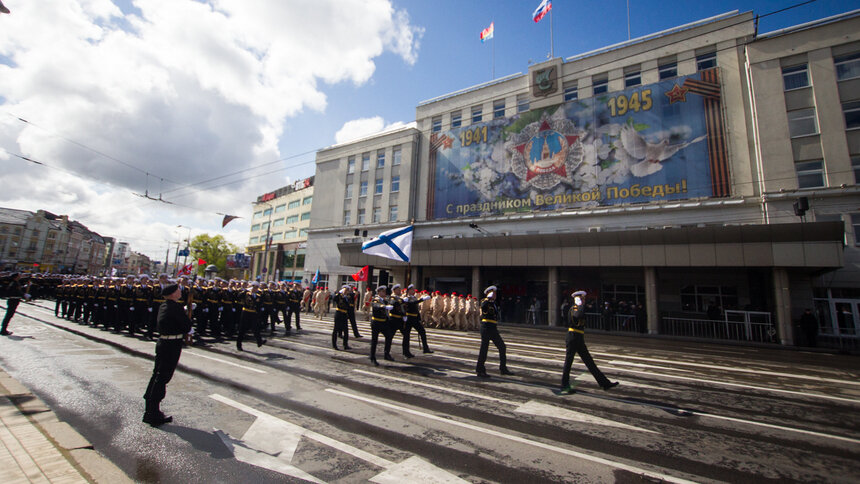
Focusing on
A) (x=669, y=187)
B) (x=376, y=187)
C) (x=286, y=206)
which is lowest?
(x=669, y=187)

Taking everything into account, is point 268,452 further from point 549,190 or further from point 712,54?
point 712,54

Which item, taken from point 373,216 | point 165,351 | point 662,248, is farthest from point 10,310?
point 373,216

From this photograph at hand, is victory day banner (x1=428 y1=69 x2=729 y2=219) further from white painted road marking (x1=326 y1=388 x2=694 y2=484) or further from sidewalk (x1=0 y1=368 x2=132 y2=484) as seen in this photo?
sidewalk (x1=0 y1=368 x2=132 y2=484)

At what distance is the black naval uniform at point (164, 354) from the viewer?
16.4 ft

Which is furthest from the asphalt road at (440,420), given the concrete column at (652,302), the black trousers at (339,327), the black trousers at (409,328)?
the concrete column at (652,302)

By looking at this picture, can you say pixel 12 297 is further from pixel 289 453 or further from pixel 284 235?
pixel 284 235

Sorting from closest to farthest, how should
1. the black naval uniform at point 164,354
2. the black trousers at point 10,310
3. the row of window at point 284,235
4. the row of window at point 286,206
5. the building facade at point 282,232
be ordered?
the black naval uniform at point 164,354 → the black trousers at point 10,310 → the building facade at point 282,232 → the row of window at point 284,235 → the row of window at point 286,206

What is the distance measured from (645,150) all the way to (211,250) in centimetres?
8009

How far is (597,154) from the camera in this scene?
28.1 meters

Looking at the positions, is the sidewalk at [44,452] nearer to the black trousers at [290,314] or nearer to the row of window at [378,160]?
the black trousers at [290,314]

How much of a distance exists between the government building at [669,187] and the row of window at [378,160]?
4655mm

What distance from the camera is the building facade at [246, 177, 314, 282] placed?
2453 inches

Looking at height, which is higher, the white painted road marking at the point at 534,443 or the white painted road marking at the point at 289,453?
the white painted road marking at the point at 534,443

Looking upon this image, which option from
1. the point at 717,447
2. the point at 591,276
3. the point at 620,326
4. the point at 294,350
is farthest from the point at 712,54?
the point at 294,350
